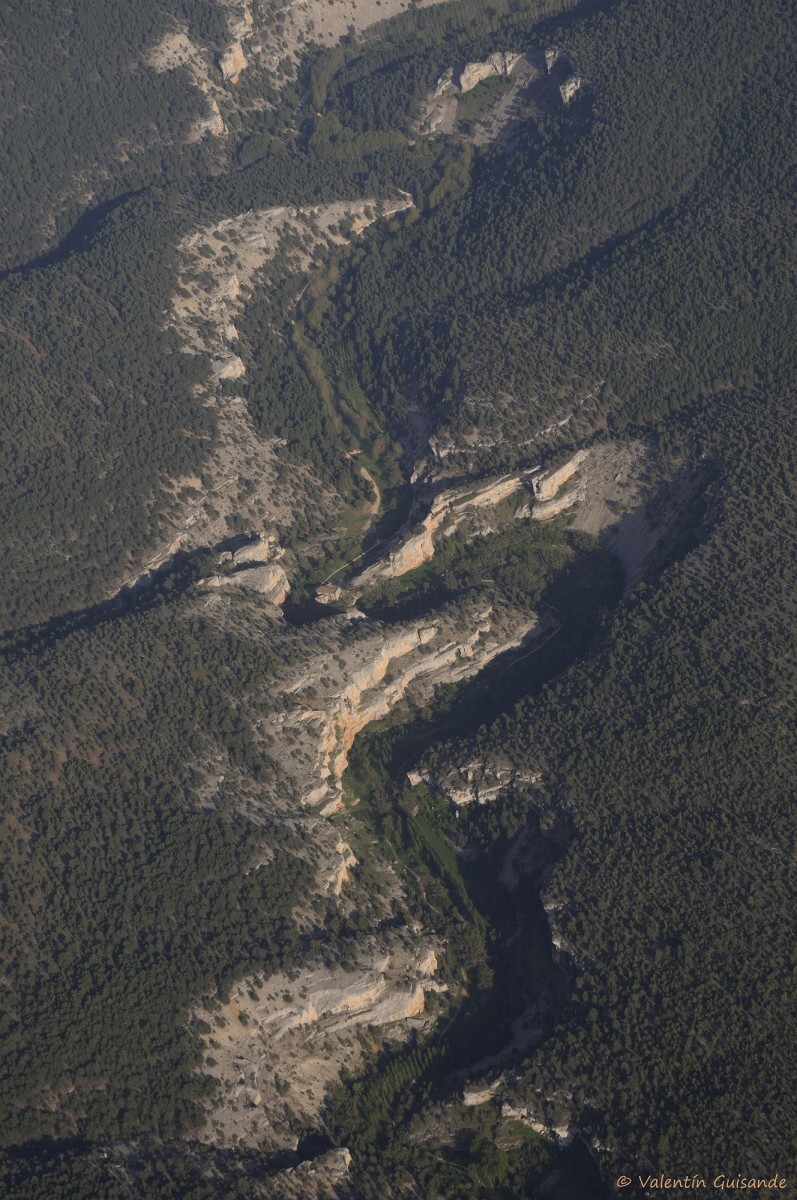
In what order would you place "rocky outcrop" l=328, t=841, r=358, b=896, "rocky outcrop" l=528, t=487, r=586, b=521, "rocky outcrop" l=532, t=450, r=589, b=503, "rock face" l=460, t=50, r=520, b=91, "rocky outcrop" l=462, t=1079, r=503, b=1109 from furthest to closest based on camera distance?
"rock face" l=460, t=50, r=520, b=91 < "rocky outcrop" l=528, t=487, r=586, b=521 < "rocky outcrop" l=532, t=450, r=589, b=503 < "rocky outcrop" l=328, t=841, r=358, b=896 < "rocky outcrop" l=462, t=1079, r=503, b=1109

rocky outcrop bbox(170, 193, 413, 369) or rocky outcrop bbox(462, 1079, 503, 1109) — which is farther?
rocky outcrop bbox(170, 193, 413, 369)

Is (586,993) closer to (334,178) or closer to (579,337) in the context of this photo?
(579,337)

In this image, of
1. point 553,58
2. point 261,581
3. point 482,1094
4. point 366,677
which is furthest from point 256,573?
point 553,58

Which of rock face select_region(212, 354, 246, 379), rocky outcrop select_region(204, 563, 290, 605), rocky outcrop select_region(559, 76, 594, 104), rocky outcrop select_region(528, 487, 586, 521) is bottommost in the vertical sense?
rocky outcrop select_region(528, 487, 586, 521)

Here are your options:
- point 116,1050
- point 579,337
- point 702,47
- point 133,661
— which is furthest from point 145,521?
point 702,47

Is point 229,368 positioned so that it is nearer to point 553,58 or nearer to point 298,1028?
point 553,58

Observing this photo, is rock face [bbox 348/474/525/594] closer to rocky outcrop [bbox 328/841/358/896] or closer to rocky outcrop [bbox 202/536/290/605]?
rocky outcrop [bbox 202/536/290/605]

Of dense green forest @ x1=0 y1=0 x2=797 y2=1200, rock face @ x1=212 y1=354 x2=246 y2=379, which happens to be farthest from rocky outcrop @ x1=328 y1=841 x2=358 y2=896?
rock face @ x1=212 y1=354 x2=246 y2=379

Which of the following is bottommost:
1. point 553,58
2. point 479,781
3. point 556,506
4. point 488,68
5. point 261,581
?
point 479,781
